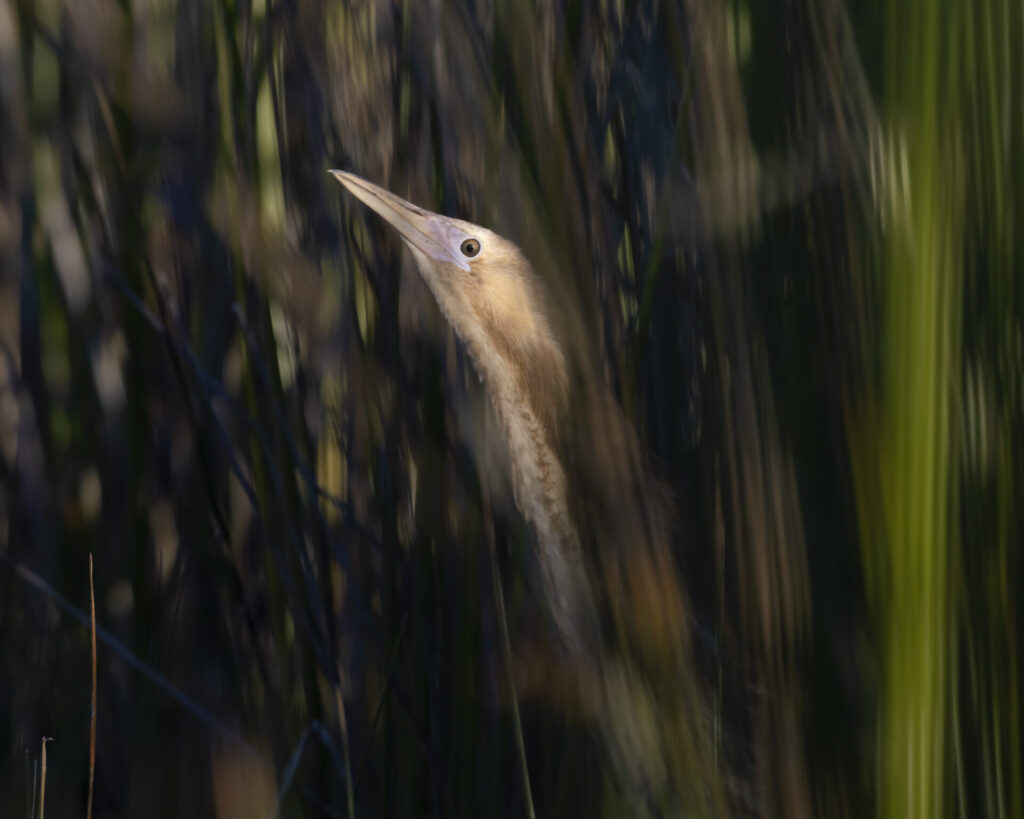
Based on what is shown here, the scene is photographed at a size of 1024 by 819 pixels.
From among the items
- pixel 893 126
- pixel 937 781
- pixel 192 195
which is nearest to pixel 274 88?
pixel 192 195

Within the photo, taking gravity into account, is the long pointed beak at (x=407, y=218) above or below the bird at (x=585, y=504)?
above

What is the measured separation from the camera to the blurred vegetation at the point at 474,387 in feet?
1.38

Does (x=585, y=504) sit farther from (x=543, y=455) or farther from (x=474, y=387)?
(x=474, y=387)

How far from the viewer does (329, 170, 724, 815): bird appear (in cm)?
64

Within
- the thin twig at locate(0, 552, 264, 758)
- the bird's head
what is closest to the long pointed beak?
the bird's head

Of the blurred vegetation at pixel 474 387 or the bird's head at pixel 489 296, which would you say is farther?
the bird's head at pixel 489 296

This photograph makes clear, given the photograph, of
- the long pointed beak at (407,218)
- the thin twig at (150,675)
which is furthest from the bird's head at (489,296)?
the thin twig at (150,675)

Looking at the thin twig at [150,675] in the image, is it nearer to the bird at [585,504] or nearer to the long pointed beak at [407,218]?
the bird at [585,504]

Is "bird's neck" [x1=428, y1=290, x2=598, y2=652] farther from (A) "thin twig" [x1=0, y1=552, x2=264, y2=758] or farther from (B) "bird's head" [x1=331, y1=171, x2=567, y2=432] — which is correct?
(A) "thin twig" [x1=0, y1=552, x2=264, y2=758]

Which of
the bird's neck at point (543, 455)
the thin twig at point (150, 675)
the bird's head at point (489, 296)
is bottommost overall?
the thin twig at point (150, 675)

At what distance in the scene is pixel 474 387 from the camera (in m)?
1.01

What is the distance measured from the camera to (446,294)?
0.95 m

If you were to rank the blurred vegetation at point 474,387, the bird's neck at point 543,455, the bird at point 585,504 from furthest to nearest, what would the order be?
the bird's neck at point 543,455 < the bird at point 585,504 < the blurred vegetation at point 474,387

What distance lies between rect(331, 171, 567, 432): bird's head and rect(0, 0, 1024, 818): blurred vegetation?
41 mm
